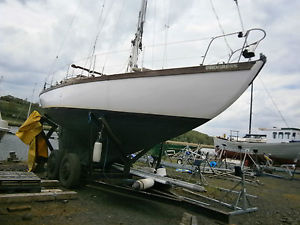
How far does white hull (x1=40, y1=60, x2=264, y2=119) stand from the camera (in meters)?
3.69

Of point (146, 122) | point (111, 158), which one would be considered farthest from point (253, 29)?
point (111, 158)

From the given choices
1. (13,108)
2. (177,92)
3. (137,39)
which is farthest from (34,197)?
(13,108)

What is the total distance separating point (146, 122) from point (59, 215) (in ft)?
7.71

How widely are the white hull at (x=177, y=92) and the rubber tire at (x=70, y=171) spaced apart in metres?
1.41

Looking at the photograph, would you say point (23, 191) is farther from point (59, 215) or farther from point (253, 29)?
point (253, 29)

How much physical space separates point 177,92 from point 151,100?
0.60 m

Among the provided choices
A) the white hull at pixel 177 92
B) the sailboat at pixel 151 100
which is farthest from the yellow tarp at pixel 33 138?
the white hull at pixel 177 92

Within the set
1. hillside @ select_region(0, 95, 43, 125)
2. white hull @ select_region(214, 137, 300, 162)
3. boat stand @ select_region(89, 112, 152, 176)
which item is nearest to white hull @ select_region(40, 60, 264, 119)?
boat stand @ select_region(89, 112, 152, 176)

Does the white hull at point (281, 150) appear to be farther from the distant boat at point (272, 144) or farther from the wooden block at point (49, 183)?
the wooden block at point (49, 183)

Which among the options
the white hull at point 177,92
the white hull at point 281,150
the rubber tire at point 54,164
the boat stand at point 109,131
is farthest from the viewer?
the white hull at point 281,150

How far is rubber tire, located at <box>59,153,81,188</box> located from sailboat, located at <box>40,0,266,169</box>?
44cm

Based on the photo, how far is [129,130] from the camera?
498cm

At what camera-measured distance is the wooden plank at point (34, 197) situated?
357 centimetres

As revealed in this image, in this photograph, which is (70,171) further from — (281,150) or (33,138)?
(281,150)
